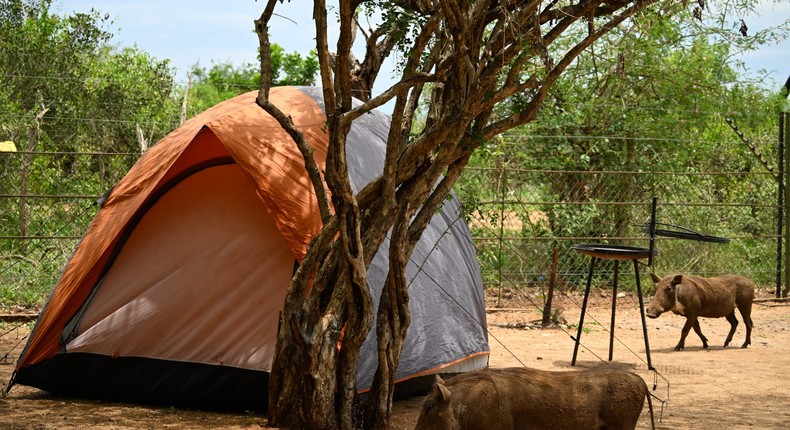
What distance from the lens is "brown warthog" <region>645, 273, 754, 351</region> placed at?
9094 mm

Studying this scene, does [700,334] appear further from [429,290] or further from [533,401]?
[533,401]

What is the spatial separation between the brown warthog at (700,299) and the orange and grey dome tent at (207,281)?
321cm

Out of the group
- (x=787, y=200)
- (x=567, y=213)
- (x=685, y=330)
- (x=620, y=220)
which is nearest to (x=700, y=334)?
(x=685, y=330)

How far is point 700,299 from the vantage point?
9.38 meters

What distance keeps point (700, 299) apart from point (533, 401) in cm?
530

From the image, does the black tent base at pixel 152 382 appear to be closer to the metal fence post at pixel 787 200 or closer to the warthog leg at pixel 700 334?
the warthog leg at pixel 700 334

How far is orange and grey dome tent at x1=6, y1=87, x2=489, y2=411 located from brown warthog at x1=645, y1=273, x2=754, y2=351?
3210 millimetres

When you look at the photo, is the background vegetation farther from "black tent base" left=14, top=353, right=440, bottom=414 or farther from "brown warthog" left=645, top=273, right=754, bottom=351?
"black tent base" left=14, top=353, right=440, bottom=414

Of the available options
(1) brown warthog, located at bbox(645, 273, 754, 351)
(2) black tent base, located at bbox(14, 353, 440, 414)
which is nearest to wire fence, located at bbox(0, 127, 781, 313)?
(1) brown warthog, located at bbox(645, 273, 754, 351)

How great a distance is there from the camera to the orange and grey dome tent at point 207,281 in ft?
19.6

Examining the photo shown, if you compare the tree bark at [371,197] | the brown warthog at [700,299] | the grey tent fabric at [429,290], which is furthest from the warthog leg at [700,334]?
the tree bark at [371,197]

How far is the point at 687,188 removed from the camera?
13.2 meters

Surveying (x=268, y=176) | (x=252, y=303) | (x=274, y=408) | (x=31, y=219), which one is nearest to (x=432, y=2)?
(x=268, y=176)

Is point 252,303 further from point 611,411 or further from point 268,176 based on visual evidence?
point 611,411
